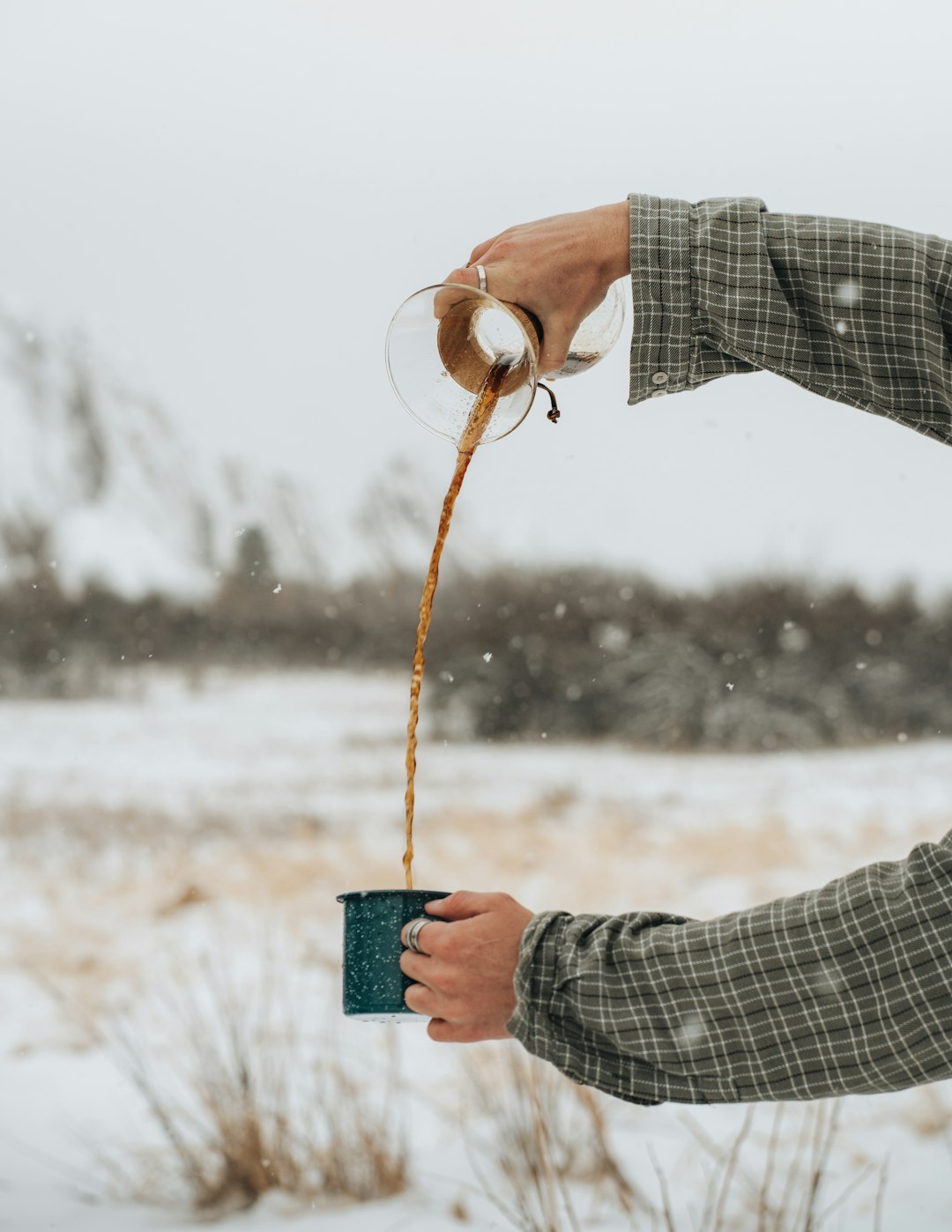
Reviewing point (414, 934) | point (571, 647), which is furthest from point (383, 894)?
point (571, 647)

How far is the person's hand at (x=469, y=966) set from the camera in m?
0.68

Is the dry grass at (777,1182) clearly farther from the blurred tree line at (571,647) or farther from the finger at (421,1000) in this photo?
the blurred tree line at (571,647)

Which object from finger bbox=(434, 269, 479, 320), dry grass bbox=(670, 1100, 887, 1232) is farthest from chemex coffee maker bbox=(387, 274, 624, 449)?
dry grass bbox=(670, 1100, 887, 1232)

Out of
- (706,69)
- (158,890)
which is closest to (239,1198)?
(158,890)

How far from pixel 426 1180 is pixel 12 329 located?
105 inches

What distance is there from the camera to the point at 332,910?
294 cm

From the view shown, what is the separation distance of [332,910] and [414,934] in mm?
A: 2331

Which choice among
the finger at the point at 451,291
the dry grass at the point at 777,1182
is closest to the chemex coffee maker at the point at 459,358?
the finger at the point at 451,291

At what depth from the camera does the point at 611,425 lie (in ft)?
12.0

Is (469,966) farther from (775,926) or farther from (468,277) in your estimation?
(468,277)

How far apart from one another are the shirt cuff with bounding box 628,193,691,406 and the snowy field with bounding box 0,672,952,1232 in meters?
1.28

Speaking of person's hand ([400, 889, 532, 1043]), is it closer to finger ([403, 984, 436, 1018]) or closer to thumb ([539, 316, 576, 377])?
finger ([403, 984, 436, 1018])

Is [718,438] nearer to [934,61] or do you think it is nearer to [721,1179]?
[934,61]

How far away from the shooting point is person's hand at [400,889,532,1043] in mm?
680
